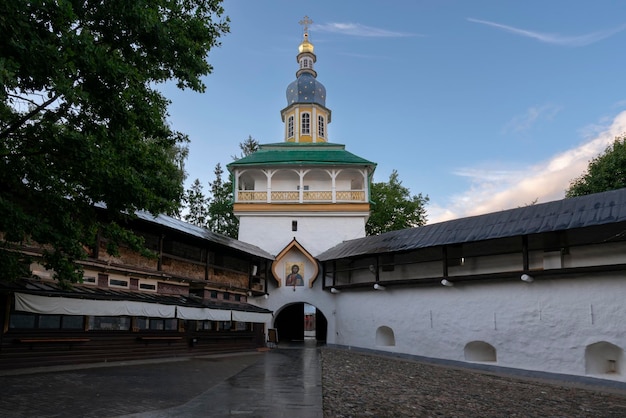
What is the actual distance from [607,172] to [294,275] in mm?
18322

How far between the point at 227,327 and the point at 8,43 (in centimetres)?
1533

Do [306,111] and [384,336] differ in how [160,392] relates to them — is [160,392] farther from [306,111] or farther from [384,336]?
[306,111]

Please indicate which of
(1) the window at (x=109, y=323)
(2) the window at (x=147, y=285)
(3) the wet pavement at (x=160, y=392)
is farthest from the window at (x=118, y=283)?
(3) the wet pavement at (x=160, y=392)

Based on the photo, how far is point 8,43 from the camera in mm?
6590

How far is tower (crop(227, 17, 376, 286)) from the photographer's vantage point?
87.2 ft

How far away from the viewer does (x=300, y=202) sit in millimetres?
26828

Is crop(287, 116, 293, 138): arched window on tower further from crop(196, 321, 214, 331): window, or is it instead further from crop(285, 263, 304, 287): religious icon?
crop(196, 321, 214, 331): window

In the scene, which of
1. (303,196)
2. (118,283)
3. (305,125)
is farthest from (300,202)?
(118,283)

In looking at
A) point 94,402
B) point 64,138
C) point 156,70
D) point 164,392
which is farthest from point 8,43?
point 164,392

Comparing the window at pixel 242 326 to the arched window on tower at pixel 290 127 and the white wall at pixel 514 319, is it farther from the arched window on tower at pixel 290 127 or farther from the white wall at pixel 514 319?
the arched window on tower at pixel 290 127

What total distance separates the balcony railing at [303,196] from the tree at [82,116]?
17555 mm

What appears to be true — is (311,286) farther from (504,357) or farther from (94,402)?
(94,402)

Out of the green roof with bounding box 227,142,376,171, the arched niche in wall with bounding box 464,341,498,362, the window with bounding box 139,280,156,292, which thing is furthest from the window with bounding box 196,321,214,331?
the green roof with bounding box 227,142,376,171

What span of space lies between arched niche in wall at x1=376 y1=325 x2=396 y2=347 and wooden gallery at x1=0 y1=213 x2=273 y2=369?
513 cm
